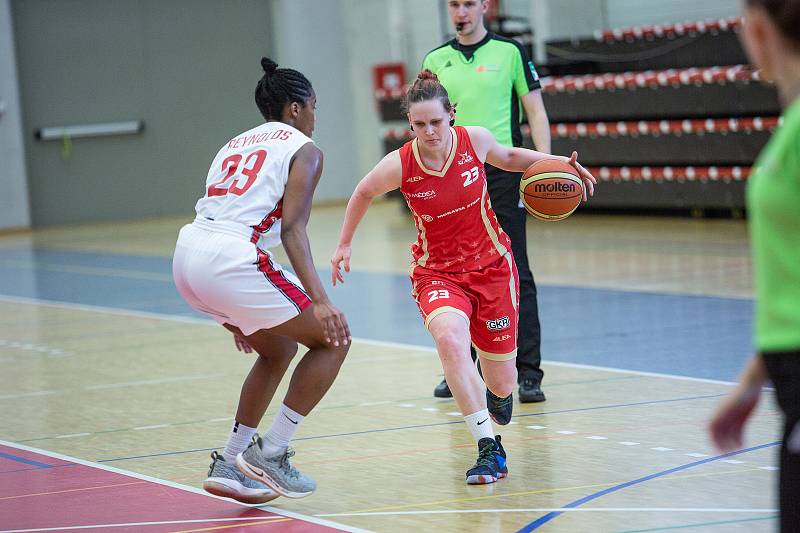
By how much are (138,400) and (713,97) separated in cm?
927

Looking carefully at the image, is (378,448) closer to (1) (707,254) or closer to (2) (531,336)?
(2) (531,336)

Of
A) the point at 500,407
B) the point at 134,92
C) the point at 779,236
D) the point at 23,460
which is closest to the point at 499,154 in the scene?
the point at 500,407

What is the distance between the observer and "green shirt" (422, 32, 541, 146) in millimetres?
5906

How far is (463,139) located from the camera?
15.8ft

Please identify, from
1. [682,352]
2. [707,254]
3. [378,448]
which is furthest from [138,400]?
[707,254]

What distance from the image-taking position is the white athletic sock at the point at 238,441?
14.1 ft

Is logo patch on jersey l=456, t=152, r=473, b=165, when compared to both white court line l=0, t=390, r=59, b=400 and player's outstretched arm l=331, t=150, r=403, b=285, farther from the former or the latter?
white court line l=0, t=390, r=59, b=400

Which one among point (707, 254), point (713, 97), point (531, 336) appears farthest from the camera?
point (713, 97)

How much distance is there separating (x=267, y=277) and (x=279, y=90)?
65cm

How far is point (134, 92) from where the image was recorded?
20.0 m

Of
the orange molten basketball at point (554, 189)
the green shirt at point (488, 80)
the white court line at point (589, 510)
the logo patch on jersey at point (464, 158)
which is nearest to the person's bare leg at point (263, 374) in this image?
the white court line at point (589, 510)

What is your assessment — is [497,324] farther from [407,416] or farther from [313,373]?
[407,416]

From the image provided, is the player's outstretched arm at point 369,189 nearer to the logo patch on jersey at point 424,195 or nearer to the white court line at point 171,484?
the logo patch on jersey at point 424,195

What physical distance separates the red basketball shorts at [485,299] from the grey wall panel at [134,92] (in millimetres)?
15758
